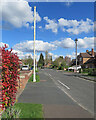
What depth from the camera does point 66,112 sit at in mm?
5078

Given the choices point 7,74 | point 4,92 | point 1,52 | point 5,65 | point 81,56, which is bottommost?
point 4,92

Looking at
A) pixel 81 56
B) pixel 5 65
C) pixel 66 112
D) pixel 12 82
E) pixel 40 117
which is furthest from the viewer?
pixel 81 56

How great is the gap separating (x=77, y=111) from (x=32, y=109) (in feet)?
5.83

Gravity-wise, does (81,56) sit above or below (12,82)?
above

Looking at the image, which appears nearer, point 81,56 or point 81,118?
point 81,118

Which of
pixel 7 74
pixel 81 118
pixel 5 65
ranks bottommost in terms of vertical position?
pixel 81 118

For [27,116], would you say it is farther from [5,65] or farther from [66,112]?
[5,65]

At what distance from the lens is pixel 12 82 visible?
11.8 feet

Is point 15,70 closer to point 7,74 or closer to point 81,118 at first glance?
point 7,74

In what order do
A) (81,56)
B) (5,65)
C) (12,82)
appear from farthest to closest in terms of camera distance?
(81,56), (12,82), (5,65)

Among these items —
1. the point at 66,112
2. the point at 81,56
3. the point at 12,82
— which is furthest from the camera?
the point at 81,56

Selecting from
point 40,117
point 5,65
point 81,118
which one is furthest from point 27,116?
point 5,65

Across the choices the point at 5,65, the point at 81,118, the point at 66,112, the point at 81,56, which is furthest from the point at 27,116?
the point at 81,56

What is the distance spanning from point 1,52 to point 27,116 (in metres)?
2.44
